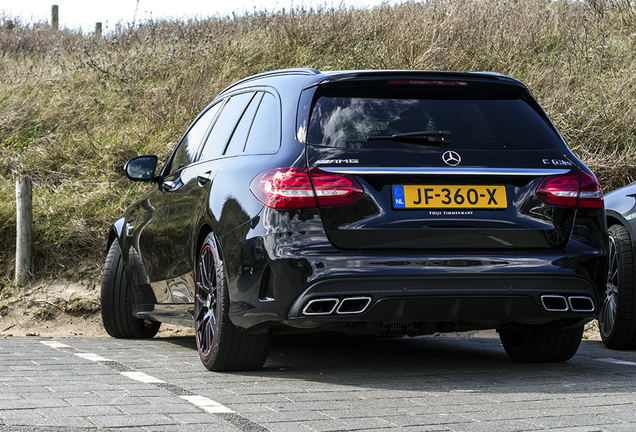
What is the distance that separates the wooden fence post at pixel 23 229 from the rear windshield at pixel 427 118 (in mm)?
5408

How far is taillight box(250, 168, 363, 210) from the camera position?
4.13 m

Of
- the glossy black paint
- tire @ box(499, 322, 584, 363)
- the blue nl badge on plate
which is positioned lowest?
tire @ box(499, 322, 584, 363)

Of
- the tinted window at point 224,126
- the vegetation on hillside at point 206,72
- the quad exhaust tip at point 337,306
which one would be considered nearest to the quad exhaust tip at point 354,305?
the quad exhaust tip at point 337,306

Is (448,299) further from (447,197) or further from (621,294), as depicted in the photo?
(621,294)

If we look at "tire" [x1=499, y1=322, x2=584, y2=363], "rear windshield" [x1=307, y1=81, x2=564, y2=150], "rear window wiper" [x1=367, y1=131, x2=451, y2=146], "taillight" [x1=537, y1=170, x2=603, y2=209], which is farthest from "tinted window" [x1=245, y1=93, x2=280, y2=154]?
"tire" [x1=499, y1=322, x2=584, y2=363]

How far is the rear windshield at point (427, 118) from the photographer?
14.3 ft

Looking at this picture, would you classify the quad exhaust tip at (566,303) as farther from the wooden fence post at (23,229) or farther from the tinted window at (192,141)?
the wooden fence post at (23,229)

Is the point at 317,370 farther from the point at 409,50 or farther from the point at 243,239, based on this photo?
the point at 409,50

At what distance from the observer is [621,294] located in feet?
20.4

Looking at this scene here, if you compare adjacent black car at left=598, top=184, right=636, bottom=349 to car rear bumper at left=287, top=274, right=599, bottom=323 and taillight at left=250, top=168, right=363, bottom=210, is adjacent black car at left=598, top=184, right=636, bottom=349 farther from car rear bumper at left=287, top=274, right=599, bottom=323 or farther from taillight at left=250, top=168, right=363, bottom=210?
taillight at left=250, top=168, right=363, bottom=210

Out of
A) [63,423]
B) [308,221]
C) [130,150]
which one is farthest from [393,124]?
[130,150]

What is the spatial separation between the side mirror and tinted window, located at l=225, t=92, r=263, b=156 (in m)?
1.36

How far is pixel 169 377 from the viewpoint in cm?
474

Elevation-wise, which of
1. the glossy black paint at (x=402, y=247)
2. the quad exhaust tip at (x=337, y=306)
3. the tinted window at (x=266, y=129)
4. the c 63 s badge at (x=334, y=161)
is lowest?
the quad exhaust tip at (x=337, y=306)
